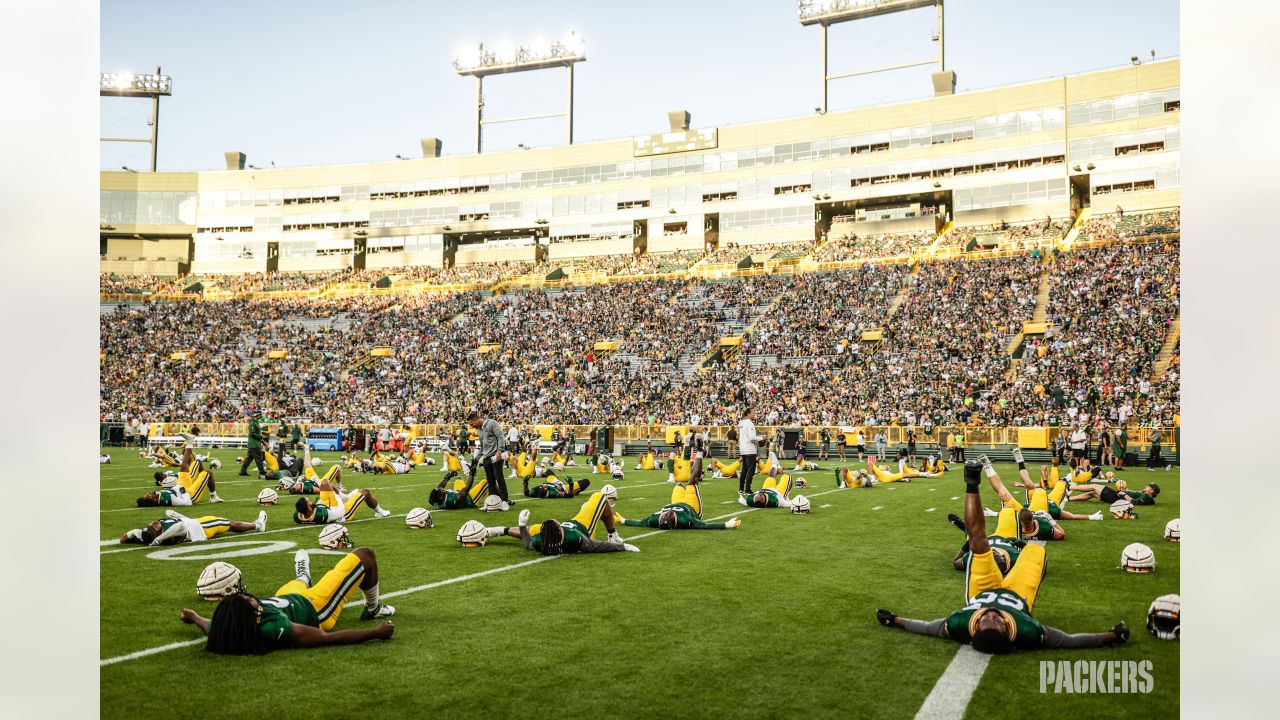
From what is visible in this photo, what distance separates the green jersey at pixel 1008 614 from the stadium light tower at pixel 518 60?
52.5m

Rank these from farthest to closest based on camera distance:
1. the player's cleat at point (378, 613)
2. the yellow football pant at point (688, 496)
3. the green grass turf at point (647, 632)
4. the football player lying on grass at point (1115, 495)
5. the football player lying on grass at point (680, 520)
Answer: the football player lying on grass at point (1115, 495), the yellow football pant at point (688, 496), the football player lying on grass at point (680, 520), the player's cleat at point (378, 613), the green grass turf at point (647, 632)

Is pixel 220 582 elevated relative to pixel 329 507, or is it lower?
elevated

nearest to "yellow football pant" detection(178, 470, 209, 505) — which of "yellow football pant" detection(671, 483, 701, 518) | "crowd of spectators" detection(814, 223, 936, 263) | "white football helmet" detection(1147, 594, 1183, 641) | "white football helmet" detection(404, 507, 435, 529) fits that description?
"white football helmet" detection(404, 507, 435, 529)

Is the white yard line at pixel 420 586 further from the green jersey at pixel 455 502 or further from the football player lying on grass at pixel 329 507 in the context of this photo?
the green jersey at pixel 455 502

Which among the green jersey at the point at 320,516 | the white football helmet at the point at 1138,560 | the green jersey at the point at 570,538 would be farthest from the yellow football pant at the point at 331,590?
the white football helmet at the point at 1138,560

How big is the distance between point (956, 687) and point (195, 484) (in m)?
11.8

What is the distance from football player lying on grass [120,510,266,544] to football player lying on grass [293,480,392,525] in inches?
37.1

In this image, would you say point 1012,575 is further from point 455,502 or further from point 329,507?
point 455,502

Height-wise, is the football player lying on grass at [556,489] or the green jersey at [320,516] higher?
the green jersey at [320,516]

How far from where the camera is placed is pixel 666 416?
3231 centimetres

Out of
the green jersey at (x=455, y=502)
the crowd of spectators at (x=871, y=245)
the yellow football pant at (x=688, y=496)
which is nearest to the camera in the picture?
the yellow football pant at (x=688, y=496)

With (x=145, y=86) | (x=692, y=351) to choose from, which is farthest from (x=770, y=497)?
(x=145, y=86)

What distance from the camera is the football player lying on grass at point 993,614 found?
4852 mm
